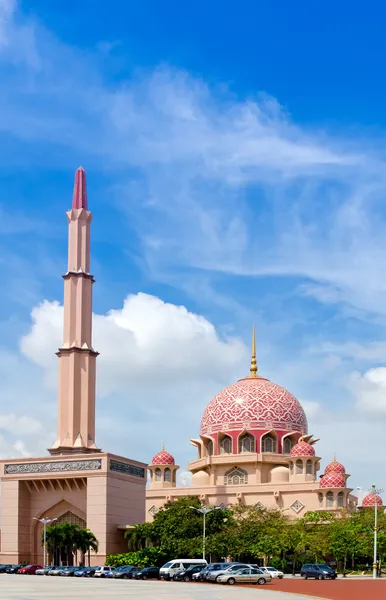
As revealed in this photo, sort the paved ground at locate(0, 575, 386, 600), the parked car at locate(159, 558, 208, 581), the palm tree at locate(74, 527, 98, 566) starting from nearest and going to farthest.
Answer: the paved ground at locate(0, 575, 386, 600) → the parked car at locate(159, 558, 208, 581) → the palm tree at locate(74, 527, 98, 566)

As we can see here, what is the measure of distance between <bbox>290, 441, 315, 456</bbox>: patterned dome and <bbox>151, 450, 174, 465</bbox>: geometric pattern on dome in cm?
1156

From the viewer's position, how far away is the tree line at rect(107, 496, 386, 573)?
2207 inches

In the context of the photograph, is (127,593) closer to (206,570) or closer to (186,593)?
(186,593)

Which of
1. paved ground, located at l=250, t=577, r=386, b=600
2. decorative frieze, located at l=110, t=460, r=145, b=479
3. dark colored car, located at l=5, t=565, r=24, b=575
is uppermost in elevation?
decorative frieze, located at l=110, t=460, r=145, b=479

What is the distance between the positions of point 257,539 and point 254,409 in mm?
18162

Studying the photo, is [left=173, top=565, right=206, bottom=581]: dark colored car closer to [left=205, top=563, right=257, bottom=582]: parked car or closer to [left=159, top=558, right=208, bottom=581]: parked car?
[left=159, top=558, right=208, bottom=581]: parked car

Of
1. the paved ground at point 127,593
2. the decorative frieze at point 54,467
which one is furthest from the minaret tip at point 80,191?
the paved ground at point 127,593

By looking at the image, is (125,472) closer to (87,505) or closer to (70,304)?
(87,505)

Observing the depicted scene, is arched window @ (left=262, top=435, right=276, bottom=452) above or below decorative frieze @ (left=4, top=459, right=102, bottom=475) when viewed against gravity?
above

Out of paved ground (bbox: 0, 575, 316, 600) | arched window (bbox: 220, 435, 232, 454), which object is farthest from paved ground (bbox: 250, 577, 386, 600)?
arched window (bbox: 220, 435, 232, 454)

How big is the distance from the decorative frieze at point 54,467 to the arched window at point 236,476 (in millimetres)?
17207

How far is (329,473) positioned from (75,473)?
66.1 ft

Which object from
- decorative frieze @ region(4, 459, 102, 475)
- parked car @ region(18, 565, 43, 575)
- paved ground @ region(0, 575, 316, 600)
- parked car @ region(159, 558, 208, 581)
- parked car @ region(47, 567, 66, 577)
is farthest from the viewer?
decorative frieze @ region(4, 459, 102, 475)

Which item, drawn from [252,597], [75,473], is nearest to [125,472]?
[75,473]
